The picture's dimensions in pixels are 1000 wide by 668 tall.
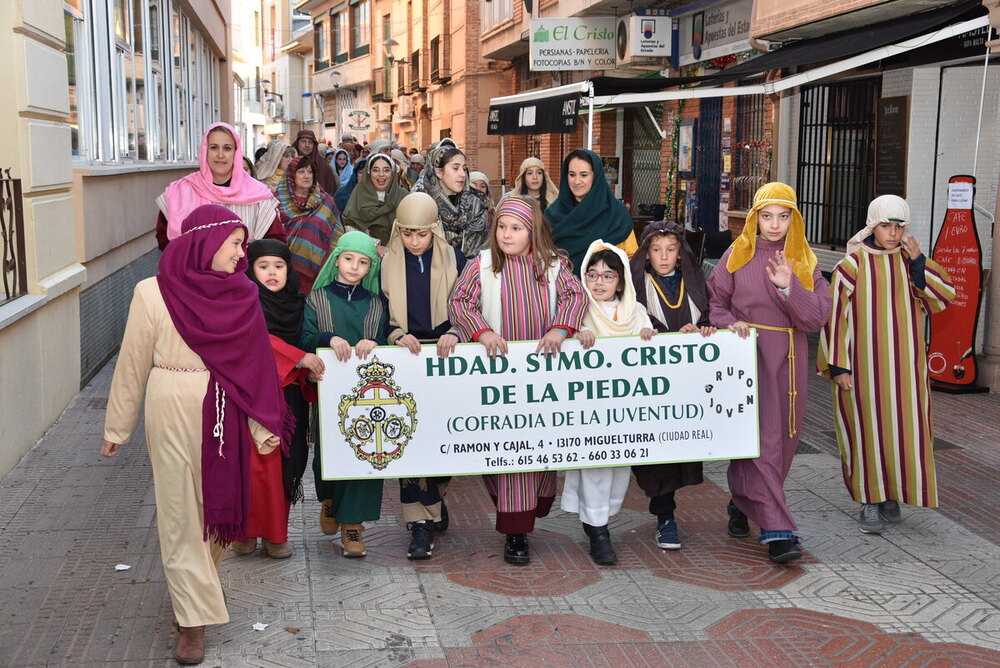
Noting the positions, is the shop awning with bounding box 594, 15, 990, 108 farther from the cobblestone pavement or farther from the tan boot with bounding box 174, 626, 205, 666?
the tan boot with bounding box 174, 626, 205, 666

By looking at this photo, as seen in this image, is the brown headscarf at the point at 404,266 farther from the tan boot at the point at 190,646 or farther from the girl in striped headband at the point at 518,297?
the tan boot at the point at 190,646

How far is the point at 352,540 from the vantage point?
18.6 ft

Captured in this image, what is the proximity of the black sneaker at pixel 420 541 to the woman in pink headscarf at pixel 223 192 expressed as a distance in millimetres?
2517

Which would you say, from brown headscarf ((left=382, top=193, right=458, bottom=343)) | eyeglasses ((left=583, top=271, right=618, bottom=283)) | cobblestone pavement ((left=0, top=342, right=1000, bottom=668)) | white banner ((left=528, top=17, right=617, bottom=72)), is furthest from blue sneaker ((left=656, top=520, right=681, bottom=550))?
white banner ((left=528, top=17, right=617, bottom=72))

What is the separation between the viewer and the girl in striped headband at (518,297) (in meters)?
5.55

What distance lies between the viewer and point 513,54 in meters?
29.4

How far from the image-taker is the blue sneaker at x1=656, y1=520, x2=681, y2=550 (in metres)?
5.84

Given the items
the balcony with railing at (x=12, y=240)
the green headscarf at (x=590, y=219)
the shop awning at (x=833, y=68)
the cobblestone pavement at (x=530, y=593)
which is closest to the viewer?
the cobblestone pavement at (x=530, y=593)

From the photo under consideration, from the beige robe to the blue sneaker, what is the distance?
2278 millimetres

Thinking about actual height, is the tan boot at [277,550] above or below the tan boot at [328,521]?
below

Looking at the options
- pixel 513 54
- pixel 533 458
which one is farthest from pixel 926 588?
pixel 513 54

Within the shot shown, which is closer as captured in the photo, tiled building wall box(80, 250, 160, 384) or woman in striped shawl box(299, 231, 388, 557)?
woman in striped shawl box(299, 231, 388, 557)

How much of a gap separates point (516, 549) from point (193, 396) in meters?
1.86

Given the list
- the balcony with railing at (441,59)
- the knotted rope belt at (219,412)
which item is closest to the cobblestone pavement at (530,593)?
the knotted rope belt at (219,412)
